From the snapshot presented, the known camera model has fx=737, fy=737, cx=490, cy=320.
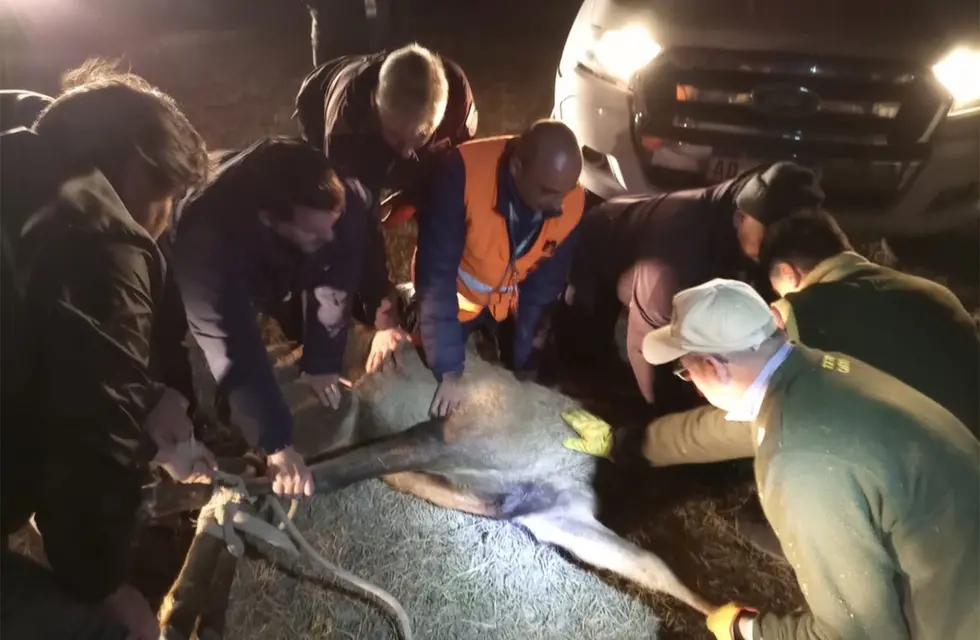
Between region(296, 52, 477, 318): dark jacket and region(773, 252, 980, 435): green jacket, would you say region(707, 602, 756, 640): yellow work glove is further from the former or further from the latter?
region(296, 52, 477, 318): dark jacket

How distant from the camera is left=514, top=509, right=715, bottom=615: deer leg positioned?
221cm

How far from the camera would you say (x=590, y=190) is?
311 cm

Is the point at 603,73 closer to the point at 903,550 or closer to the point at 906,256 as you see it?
the point at 906,256

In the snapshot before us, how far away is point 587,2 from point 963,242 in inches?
81.2

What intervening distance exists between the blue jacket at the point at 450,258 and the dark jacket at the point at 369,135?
15cm

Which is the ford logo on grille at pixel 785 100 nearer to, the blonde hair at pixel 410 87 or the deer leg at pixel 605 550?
the blonde hair at pixel 410 87

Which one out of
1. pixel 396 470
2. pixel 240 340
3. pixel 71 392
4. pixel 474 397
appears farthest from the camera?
pixel 474 397

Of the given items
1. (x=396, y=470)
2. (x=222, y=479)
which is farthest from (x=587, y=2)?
(x=222, y=479)

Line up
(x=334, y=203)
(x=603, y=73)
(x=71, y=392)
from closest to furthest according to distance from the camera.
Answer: (x=71, y=392) < (x=334, y=203) < (x=603, y=73)

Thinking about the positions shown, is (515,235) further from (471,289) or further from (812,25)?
(812,25)

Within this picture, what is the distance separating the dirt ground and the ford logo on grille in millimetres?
1052

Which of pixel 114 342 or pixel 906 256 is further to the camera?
pixel 906 256

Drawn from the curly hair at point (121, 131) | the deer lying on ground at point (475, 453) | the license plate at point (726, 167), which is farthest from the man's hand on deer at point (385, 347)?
the license plate at point (726, 167)

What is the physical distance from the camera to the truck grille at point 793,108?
284cm
